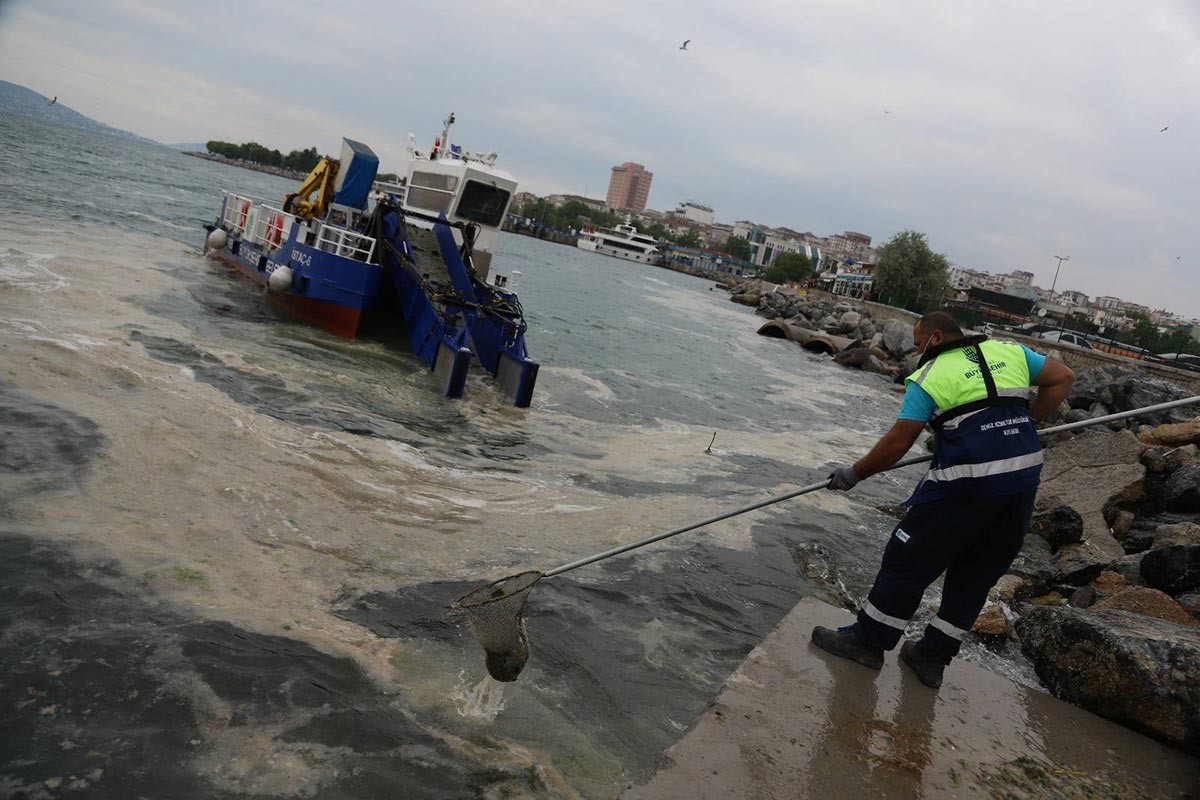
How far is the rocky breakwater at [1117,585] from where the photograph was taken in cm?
376

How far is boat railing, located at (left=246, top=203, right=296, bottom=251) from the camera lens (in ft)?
55.0

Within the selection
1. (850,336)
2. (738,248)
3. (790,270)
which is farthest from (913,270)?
(738,248)

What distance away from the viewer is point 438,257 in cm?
1538

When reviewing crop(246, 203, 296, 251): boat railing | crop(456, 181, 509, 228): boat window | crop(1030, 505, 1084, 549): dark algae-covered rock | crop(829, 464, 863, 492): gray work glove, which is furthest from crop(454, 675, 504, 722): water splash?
crop(456, 181, 509, 228): boat window

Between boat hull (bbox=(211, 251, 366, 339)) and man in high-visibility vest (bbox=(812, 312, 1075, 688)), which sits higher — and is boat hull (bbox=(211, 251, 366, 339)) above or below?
below

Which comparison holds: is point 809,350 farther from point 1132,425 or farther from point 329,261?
point 329,261

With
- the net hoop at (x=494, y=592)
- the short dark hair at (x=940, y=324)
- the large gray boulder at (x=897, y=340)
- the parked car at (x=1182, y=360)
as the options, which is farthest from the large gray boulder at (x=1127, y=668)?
the parked car at (x=1182, y=360)

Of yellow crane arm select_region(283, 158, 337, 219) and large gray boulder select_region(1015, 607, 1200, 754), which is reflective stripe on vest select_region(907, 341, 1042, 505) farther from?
yellow crane arm select_region(283, 158, 337, 219)

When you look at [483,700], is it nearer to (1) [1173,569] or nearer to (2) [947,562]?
(2) [947,562]

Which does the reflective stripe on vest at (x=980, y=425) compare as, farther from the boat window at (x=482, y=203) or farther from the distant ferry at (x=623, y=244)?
the distant ferry at (x=623, y=244)

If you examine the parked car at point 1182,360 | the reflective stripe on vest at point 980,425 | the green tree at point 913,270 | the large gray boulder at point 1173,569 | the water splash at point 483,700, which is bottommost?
the water splash at point 483,700

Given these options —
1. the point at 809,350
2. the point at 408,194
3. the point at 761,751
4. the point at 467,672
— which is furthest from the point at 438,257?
the point at 809,350

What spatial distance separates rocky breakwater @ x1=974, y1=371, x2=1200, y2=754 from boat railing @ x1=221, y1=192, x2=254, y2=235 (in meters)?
17.7

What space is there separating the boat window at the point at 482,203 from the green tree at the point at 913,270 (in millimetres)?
55709
